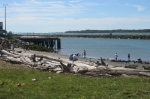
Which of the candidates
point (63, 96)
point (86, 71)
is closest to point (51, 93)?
point (63, 96)

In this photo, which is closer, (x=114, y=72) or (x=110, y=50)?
(x=114, y=72)

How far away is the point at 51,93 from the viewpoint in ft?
32.0

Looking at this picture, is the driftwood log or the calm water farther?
the calm water

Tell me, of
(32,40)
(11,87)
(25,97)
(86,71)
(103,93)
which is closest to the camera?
(25,97)

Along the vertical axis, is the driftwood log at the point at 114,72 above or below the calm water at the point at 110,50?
above

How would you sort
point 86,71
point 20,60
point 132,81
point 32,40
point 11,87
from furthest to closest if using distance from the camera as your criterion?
point 32,40
point 20,60
point 86,71
point 132,81
point 11,87

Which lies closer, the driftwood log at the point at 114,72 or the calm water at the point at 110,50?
the driftwood log at the point at 114,72

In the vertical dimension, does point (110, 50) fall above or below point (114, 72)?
below

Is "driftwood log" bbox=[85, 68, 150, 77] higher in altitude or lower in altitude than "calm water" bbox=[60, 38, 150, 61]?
higher

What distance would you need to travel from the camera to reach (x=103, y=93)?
31.5 ft

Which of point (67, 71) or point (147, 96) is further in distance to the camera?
point (67, 71)

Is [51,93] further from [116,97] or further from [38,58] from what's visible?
[38,58]

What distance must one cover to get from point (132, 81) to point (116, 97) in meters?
4.10

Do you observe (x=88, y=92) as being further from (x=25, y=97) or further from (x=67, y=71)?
(x=67, y=71)
